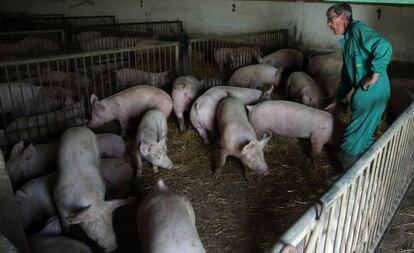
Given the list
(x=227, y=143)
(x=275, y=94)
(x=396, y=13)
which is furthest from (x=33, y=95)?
(x=396, y=13)

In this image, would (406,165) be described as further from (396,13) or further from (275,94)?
(396,13)

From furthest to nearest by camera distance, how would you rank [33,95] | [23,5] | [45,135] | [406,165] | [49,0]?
[23,5] < [49,0] < [33,95] < [45,135] < [406,165]

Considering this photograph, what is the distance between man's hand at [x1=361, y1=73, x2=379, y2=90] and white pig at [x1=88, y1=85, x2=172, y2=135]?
10.1ft

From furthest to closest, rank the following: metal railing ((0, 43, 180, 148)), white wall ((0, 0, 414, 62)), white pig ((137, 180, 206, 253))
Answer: white wall ((0, 0, 414, 62)) < metal railing ((0, 43, 180, 148)) < white pig ((137, 180, 206, 253))

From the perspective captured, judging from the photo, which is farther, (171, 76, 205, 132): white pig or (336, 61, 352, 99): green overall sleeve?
(171, 76, 205, 132): white pig

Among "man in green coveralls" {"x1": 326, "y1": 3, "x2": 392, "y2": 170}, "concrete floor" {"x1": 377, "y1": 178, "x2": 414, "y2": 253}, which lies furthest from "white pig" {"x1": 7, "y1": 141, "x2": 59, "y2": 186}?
"concrete floor" {"x1": 377, "y1": 178, "x2": 414, "y2": 253}

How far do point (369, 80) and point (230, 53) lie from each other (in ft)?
17.1

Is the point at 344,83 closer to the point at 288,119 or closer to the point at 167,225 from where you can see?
the point at 288,119

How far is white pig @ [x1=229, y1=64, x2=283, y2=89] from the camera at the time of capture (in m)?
7.01

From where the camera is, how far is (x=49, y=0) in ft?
58.1

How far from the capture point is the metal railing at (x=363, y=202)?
164 cm

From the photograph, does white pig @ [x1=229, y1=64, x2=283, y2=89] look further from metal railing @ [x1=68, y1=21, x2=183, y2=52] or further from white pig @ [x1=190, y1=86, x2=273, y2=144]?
metal railing @ [x1=68, y1=21, x2=183, y2=52]

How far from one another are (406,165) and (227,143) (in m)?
1.94

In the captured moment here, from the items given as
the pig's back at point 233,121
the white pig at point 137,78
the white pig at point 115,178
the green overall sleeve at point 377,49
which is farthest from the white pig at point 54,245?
the white pig at point 137,78
